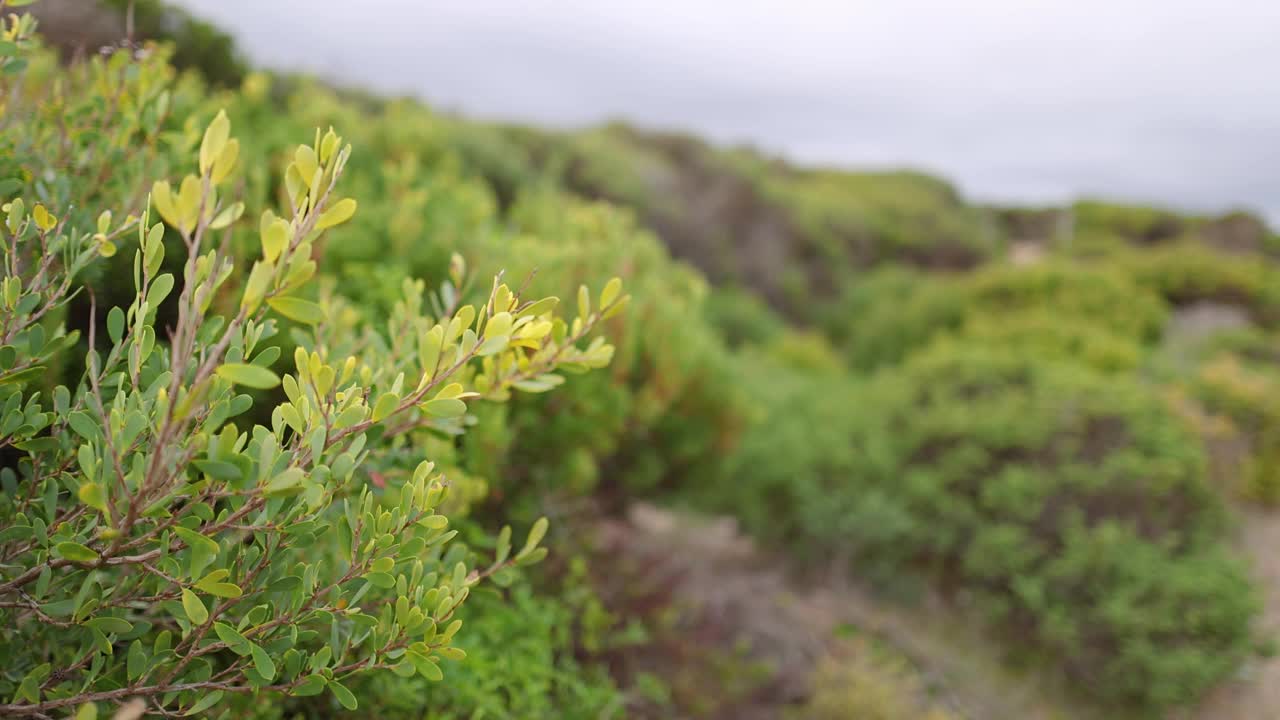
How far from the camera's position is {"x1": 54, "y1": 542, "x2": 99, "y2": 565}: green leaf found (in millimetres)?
1059

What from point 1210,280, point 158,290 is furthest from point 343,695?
point 1210,280

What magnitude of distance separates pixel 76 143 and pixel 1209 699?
7.33 metres

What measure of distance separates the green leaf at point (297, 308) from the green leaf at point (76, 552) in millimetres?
470

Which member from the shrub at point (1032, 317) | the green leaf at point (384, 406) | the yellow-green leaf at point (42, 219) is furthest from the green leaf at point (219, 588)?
the shrub at point (1032, 317)

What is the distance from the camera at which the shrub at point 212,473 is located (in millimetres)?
980

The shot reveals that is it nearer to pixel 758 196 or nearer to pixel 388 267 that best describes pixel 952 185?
pixel 758 196

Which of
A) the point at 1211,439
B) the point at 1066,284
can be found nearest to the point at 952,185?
the point at 1066,284

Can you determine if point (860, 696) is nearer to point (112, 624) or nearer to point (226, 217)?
point (112, 624)

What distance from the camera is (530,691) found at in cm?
233

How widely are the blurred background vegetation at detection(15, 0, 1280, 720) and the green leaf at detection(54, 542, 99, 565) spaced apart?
2.96 ft

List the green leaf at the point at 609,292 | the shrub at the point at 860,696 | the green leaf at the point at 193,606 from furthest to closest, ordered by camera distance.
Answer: the shrub at the point at 860,696, the green leaf at the point at 609,292, the green leaf at the point at 193,606

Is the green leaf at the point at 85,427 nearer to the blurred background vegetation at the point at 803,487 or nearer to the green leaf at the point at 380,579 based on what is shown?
the green leaf at the point at 380,579

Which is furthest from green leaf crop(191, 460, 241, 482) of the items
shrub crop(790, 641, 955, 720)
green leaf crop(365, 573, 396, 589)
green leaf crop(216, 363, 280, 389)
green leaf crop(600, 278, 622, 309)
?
shrub crop(790, 641, 955, 720)

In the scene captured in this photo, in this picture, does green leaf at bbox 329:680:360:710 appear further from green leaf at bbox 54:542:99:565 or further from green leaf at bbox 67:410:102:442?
green leaf at bbox 67:410:102:442
